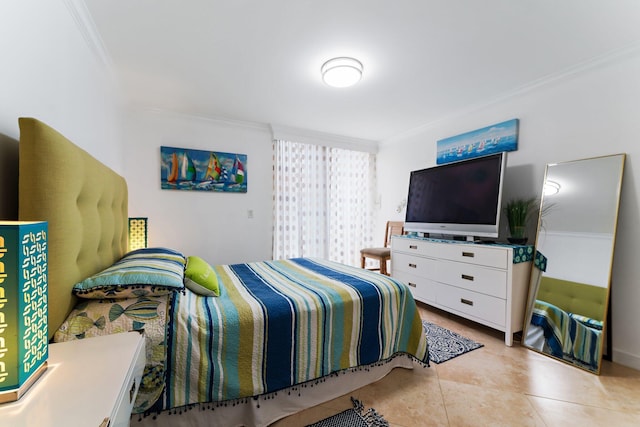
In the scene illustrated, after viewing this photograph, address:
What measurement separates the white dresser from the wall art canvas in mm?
1058

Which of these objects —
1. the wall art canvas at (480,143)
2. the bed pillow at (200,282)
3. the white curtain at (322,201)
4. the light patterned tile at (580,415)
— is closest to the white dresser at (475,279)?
the light patterned tile at (580,415)

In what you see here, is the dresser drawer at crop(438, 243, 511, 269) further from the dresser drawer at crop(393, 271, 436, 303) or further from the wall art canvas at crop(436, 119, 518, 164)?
the wall art canvas at crop(436, 119, 518, 164)

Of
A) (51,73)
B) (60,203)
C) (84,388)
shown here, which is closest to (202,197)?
(51,73)

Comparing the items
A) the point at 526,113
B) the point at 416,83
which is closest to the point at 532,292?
the point at 526,113

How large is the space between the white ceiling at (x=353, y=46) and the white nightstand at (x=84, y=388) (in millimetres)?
1773

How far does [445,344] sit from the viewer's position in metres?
2.22

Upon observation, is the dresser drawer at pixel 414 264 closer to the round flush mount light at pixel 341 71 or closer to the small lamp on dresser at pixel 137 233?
the round flush mount light at pixel 341 71

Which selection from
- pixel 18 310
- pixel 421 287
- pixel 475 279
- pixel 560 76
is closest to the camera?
pixel 18 310

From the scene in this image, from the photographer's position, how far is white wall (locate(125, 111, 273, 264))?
3.04m

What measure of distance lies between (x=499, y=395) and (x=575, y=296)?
111cm

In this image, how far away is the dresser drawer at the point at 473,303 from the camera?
2285 mm

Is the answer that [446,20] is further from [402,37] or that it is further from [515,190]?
[515,190]

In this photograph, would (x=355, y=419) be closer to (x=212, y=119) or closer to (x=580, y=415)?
(x=580, y=415)

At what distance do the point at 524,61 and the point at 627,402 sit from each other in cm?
233
